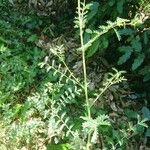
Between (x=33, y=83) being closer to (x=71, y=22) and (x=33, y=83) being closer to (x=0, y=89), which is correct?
(x=0, y=89)

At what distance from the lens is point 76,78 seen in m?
4.21

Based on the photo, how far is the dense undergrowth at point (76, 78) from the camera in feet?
12.5

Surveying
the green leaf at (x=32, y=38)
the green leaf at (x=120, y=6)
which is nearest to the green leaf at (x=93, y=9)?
the green leaf at (x=120, y=6)

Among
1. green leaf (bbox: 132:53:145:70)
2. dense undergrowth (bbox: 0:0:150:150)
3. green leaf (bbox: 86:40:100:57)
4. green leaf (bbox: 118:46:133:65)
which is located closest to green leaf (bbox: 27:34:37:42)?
dense undergrowth (bbox: 0:0:150:150)

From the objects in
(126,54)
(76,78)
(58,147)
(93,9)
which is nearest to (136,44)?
(126,54)

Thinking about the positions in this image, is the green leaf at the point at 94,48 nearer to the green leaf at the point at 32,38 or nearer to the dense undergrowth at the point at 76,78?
the dense undergrowth at the point at 76,78

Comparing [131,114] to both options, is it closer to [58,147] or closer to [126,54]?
[126,54]

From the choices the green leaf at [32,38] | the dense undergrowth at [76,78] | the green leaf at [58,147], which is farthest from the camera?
the green leaf at [32,38]

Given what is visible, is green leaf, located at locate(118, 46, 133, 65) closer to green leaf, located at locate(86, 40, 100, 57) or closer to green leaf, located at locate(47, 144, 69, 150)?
green leaf, located at locate(86, 40, 100, 57)

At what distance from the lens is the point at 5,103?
4.05 meters

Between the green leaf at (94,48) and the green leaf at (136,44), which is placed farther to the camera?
the green leaf at (94,48)

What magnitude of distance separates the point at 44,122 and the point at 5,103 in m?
0.42

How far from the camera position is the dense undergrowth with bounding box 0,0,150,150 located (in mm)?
3797

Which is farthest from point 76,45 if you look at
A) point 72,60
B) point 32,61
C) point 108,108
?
point 108,108
